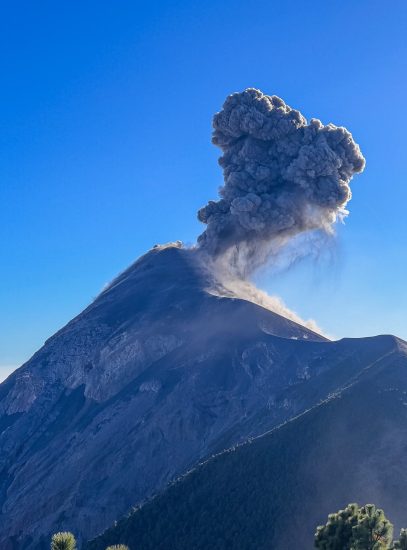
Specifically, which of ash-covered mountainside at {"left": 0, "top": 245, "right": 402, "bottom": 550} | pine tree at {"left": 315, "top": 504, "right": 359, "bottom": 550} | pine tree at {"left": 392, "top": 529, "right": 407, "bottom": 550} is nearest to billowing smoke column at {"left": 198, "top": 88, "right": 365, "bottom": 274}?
ash-covered mountainside at {"left": 0, "top": 245, "right": 402, "bottom": 550}

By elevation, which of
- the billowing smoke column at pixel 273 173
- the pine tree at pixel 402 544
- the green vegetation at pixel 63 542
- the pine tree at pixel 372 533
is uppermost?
the billowing smoke column at pixel 273 173

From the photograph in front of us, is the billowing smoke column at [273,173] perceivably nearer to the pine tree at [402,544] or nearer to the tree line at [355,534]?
the tree line at [355,534]

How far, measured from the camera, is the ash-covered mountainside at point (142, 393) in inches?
2977

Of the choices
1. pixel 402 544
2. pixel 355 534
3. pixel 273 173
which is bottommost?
pixel 402 544

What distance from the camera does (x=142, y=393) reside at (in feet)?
299

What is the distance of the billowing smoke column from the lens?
105312 mm

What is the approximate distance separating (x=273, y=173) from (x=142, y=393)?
41.0 metres

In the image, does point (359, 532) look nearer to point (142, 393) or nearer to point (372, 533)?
point (372, 533)

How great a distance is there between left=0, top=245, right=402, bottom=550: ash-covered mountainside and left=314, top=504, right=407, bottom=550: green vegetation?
1849 inches

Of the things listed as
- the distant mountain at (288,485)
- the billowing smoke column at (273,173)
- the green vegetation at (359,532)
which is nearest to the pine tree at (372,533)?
the green vegetation at (359,532)

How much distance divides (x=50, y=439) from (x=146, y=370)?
15.6 metres

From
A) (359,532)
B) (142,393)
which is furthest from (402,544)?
(142,393)

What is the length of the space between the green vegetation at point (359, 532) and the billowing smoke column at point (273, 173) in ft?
265

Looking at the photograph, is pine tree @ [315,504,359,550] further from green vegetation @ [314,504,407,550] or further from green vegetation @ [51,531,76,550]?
green vegetation @ [51,531,76,550]
